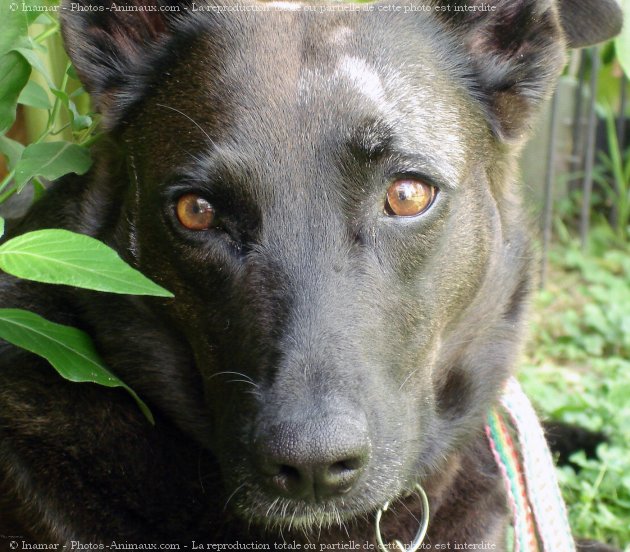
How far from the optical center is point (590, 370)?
16.4ft

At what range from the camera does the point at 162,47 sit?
276cm

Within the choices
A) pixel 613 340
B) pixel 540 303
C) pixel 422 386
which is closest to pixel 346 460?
pixel 422 386

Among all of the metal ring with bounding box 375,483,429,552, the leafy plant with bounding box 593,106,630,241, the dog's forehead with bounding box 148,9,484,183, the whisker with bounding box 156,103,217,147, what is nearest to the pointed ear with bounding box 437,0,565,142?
the dog's forehead with bounding box 148,9,484,183

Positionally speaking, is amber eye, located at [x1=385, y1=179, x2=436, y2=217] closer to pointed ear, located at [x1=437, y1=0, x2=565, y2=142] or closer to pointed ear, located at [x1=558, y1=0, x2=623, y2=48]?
pointed ear, located at [x1=437, y1=0, x2=565, y2=142]

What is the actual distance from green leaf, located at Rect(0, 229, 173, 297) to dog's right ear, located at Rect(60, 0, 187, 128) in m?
0.83

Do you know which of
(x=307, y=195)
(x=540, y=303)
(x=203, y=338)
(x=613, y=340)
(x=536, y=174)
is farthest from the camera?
(x=536, y=174)

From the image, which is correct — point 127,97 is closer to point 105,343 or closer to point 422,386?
point 105,343

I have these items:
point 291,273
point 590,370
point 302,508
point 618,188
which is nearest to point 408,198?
point 291,273

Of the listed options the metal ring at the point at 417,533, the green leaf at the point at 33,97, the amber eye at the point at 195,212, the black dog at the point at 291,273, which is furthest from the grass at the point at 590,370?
the green leaf at the point at 33,97

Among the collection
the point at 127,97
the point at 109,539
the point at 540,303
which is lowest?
the point at 540,303

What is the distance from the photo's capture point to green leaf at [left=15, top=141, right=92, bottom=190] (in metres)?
2.54

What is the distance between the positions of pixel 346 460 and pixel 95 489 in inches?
32.4

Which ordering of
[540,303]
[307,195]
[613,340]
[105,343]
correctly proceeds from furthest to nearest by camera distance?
[540,303] → [613,340] → [105,343] → [307,195]

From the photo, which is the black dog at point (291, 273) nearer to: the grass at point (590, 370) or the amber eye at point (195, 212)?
the amber eye at point (195, 212)
